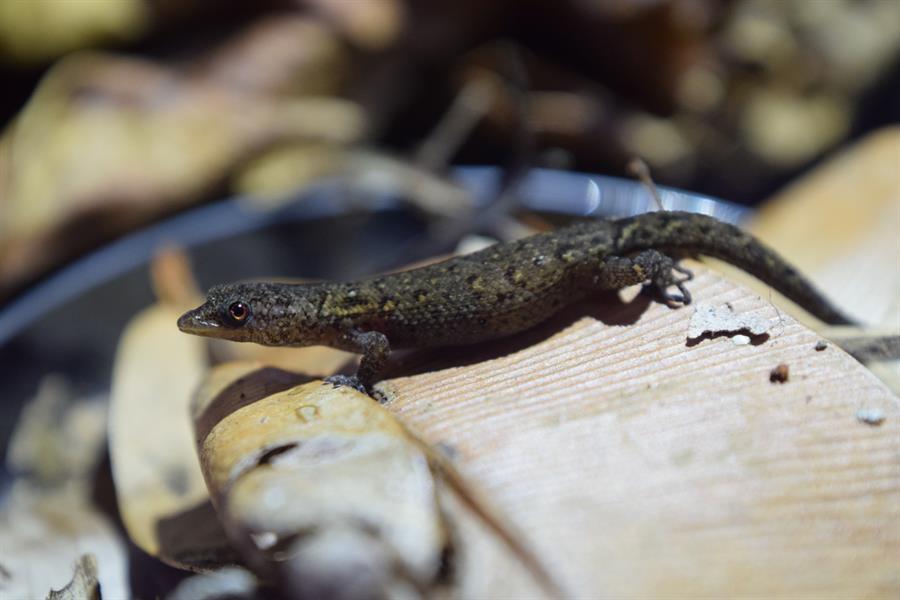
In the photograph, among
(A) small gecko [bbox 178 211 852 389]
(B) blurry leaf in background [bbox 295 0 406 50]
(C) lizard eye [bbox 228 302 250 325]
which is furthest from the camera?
(B) blurry leaf in background [bbox 295 0 406 50]

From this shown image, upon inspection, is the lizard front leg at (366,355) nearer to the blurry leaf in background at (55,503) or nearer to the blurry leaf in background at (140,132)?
the blurry leaf in background at (55,503)

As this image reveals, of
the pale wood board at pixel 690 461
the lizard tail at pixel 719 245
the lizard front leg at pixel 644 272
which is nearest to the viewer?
the pale wood board at pixel 690 461

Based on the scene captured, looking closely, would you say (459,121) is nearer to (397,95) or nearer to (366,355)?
(397,95)

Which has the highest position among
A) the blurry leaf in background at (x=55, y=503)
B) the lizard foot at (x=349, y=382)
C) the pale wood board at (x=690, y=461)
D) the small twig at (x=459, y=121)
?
the pale wood board at (x=690, y=461)

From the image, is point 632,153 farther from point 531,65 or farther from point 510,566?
point 510,566

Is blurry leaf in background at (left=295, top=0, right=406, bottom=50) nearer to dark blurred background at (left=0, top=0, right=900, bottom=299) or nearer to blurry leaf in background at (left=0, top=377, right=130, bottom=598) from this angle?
dark blurred background at (left=0, top=0, right=900, bottom=299)

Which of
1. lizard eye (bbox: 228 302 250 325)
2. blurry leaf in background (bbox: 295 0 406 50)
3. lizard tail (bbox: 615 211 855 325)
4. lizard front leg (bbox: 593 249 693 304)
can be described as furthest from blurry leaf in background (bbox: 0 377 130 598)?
blurry leaf in background (bbox: 295 0 406 50)

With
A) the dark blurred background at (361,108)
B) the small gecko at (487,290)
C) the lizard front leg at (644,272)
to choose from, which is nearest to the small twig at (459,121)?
the dark blurred background at (361,108)

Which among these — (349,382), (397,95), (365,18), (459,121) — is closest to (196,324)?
(349,382)
